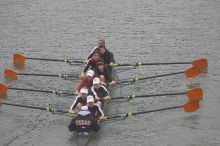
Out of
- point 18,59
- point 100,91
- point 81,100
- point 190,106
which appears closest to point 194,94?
point 190,106

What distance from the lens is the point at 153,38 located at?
4059cm

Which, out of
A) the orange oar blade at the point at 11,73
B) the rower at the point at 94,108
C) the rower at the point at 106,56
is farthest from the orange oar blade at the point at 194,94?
the orange oar blade at the point at 11,73

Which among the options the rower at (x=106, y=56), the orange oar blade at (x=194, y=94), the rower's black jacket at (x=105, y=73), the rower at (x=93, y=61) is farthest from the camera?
the rower at (x=106, y=56)

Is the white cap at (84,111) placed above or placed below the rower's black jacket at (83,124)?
above

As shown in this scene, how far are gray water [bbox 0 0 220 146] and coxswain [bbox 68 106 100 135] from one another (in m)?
0.58

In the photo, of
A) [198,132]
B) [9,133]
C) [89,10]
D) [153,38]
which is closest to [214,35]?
[153,38]

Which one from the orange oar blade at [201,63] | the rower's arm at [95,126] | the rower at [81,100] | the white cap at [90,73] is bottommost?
the rower's arm at [95,126]

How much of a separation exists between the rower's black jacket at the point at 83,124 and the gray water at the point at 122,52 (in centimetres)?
59

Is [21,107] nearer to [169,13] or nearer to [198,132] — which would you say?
[198,132]

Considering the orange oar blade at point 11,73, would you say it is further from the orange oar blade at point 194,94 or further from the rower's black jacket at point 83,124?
the orange oar blade at point 194,94

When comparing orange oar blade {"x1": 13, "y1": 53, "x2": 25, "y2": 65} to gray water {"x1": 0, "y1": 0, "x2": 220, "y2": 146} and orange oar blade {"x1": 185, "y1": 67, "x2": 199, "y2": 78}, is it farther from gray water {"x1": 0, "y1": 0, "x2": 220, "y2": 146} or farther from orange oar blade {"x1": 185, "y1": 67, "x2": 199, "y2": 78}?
orange oar blade {"x1": 185, "y1": 67, "x2": 199, "y2": 78}

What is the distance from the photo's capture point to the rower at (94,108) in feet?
80.1

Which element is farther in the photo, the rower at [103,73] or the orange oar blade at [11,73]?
the orange oar blade at [11,73]

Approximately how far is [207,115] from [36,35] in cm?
1843
